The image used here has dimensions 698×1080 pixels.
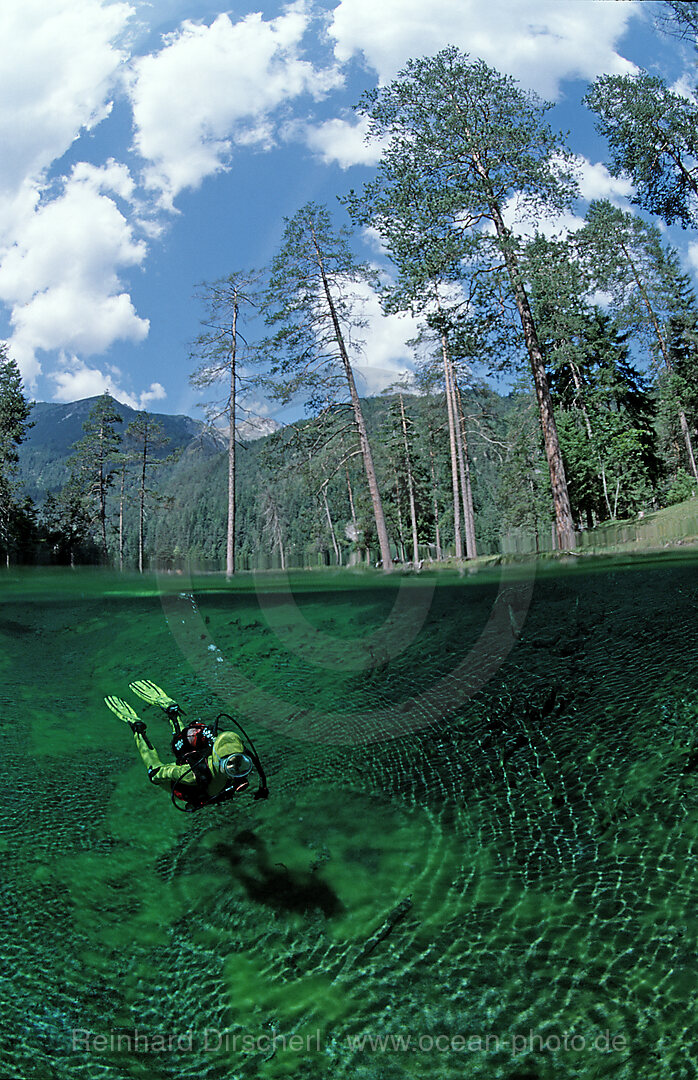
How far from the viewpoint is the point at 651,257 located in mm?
22938

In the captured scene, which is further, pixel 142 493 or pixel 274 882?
pixel 142 493

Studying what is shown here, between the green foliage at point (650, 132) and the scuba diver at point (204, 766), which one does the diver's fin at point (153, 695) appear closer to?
the scuba diver at point (204, 766)

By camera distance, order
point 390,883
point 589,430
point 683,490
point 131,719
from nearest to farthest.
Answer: point 390,883
point 131,719
point 683,490
point 589,430

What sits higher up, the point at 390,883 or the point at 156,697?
the point at 156,697

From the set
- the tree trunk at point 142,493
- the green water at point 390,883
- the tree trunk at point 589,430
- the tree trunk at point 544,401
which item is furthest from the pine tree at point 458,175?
the tree trunk at point 142,493

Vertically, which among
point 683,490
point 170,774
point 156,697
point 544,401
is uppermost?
point 683,490

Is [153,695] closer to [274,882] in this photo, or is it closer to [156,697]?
[156,697]

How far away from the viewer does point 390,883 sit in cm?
399

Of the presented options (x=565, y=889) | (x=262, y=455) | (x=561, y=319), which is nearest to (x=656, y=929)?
(x=565, y=889)

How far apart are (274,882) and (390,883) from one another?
3.01 feet

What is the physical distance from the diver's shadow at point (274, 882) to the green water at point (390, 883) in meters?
0.02

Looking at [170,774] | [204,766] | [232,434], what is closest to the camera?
[204,766]

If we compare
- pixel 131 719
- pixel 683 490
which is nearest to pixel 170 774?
pixel 131 719

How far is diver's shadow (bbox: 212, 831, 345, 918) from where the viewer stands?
3899mm
